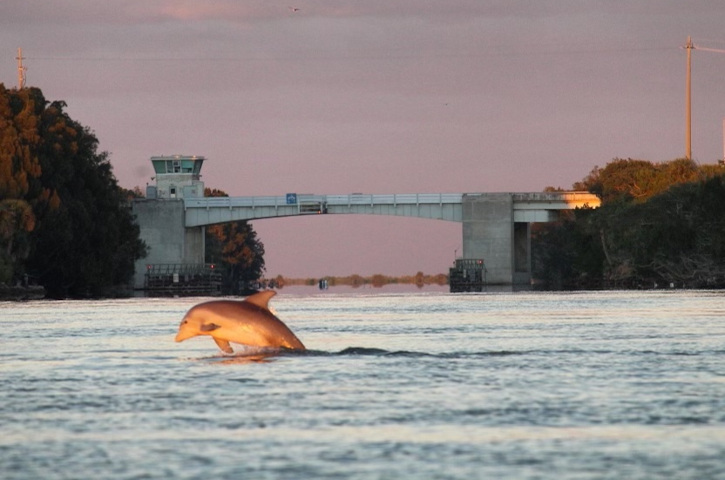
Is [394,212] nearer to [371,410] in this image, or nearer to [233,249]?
[233,249]

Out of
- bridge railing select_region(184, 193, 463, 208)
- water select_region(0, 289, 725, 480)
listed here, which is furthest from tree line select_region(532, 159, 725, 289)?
water select_region(0, 289, 725, 480)

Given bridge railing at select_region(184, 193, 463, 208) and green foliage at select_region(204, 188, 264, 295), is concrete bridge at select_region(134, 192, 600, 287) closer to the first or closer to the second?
bridge railing at select_region(184, 193, 463, 208)

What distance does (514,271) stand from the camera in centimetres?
14538

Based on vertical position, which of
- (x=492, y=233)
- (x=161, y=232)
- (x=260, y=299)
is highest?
(x=161, y=232)

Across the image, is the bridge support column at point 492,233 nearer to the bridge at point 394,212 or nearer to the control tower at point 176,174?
the bridge at point 394,212

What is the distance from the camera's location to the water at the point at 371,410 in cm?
1333

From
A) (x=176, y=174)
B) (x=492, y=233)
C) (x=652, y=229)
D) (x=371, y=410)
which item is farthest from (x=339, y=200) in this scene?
(x=371, y=410)

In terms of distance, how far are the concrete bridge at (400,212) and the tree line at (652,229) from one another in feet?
15.9

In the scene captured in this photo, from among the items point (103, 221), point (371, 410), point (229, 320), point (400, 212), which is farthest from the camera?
point (400, 212)

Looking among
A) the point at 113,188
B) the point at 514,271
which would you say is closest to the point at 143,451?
the point at 113,188

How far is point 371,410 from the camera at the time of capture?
56.5ft

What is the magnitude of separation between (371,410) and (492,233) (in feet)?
412

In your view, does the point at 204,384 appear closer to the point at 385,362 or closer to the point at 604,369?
the point at 385,362

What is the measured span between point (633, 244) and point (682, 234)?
7263 mm
